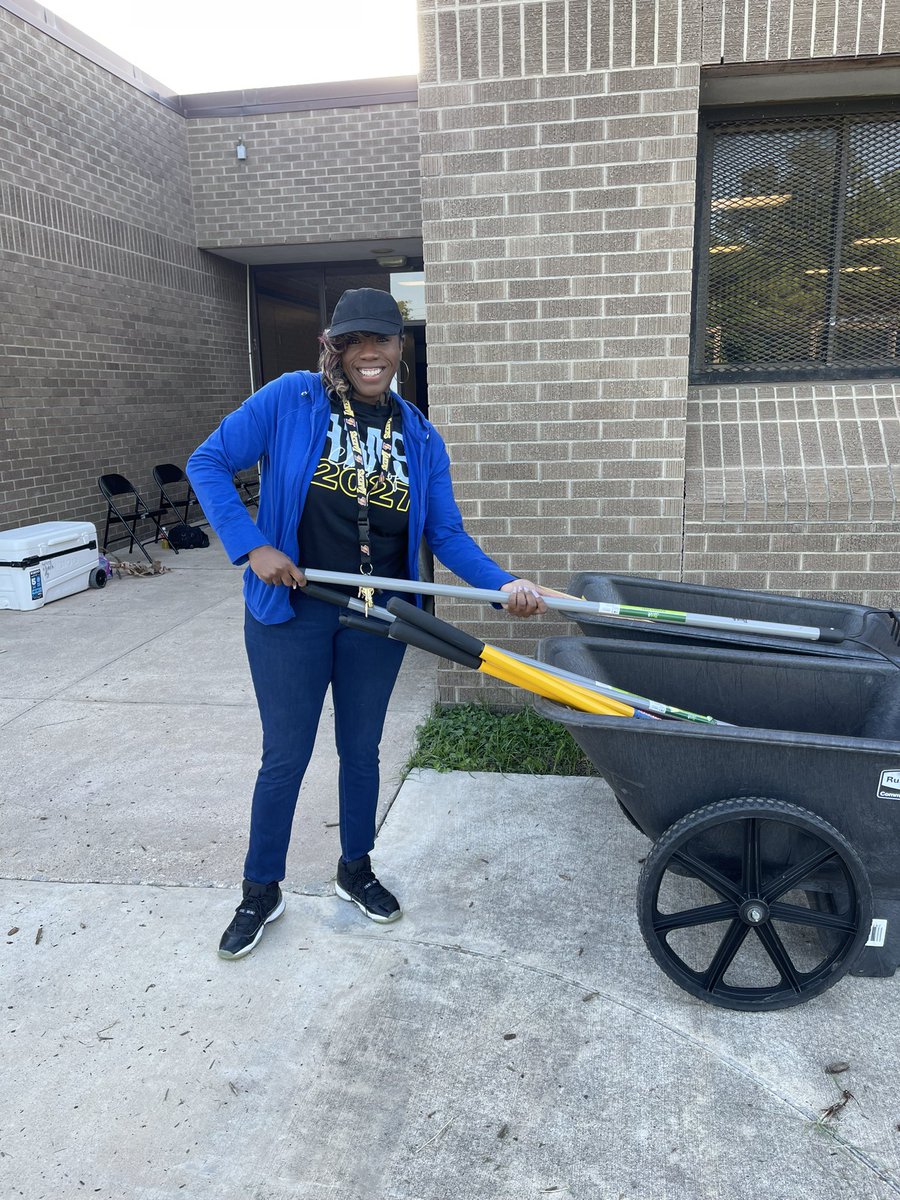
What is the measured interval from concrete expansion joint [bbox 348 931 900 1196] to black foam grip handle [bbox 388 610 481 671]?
952mm

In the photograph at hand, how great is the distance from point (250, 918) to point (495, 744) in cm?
174

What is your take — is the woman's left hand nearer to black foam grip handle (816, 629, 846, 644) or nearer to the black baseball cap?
the black baseball cap

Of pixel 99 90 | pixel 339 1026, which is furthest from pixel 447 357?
pixel 99 90

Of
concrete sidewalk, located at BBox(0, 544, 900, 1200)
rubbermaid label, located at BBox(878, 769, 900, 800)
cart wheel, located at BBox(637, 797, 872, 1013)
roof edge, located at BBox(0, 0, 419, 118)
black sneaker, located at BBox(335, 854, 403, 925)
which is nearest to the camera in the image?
concrete sidewalk, located at BBox(0, 544, 900, 1200)

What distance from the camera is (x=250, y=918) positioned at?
9.14 feet

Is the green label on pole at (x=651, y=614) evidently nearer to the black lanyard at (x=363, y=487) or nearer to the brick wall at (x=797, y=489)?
the black lanyard at (x=363, y=487)

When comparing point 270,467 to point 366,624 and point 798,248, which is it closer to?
point 366,624

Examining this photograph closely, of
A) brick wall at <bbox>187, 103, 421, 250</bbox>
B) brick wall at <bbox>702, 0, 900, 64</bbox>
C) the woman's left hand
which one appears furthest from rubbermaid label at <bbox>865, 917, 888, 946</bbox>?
brick wall at <bbox>187, 103, 421, 250</bbox>

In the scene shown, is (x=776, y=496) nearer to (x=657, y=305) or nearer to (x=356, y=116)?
(x=657, y=305)

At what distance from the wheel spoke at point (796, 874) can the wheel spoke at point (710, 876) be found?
0.08 m

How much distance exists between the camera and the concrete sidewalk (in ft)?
6.64

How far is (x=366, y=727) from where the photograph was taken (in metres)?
2.84

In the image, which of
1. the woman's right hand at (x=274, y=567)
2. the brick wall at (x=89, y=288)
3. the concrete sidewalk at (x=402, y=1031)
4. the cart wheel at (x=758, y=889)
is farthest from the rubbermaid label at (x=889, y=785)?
the brick wall at (x=89, y=288)

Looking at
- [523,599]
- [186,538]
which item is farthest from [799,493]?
[186,538]
